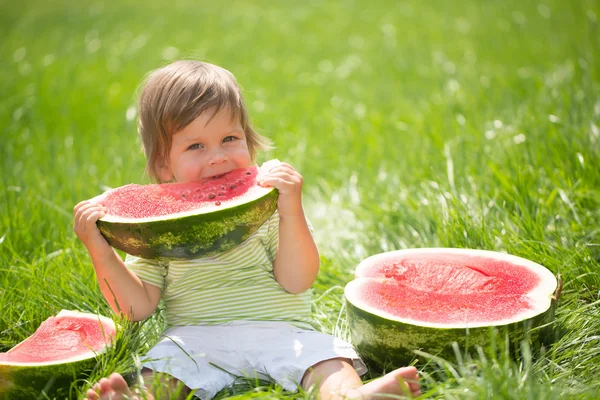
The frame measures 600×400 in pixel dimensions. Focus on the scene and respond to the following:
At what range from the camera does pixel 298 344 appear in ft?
8.57

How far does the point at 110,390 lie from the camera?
2.33m

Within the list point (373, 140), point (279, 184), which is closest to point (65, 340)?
point (279, 184)

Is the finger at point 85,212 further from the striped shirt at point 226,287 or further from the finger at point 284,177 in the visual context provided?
the finger at point 284,177

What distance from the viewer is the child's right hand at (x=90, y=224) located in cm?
258

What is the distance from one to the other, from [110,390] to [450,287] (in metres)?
1.38

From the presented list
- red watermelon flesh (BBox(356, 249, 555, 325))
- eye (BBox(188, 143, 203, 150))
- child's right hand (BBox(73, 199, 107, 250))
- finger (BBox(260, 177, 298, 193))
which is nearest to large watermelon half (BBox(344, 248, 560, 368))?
red watermelon flesh (BBox(356, 249, 555, 325))

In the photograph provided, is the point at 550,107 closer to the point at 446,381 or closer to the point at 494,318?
the point at 494,318

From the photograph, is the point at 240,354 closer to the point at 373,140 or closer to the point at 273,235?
the point at 273,235

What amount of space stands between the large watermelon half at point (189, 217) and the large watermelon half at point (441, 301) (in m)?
0.53

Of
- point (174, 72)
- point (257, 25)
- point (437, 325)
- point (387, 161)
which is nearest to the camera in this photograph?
point (437, 325)

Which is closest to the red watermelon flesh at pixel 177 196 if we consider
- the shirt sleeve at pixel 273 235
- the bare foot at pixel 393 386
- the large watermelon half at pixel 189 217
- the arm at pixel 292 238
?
the large watermelon half at pixel 189 217

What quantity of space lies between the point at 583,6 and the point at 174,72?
24.8 feet

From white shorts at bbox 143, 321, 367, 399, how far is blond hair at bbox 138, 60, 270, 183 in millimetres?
826

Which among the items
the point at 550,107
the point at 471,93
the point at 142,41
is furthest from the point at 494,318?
the point at 142,41
